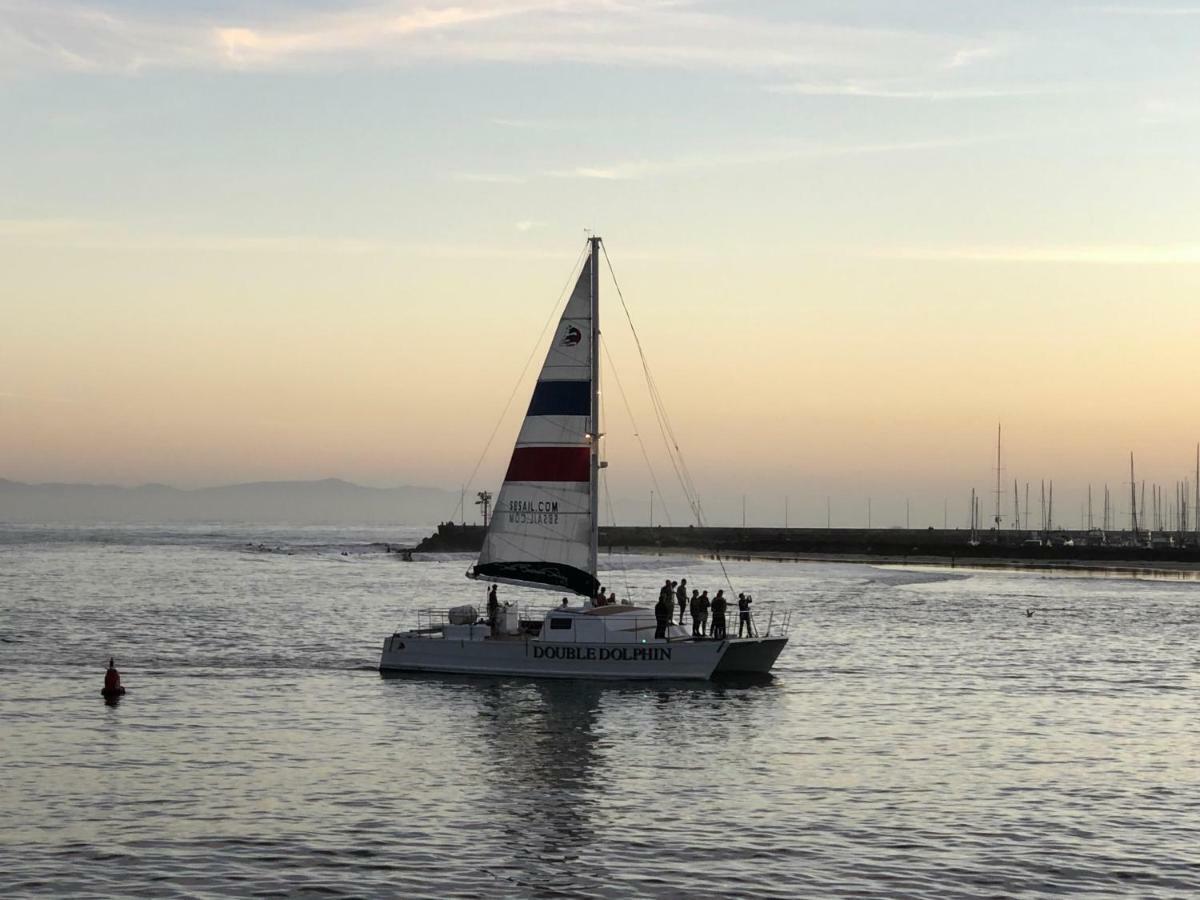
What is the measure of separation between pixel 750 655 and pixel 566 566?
683 cm

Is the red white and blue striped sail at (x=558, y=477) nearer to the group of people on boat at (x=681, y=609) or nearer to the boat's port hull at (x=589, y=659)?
the group of people on boat at (x=681, y=609)

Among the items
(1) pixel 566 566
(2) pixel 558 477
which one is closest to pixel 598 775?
(1) pixel 566 566

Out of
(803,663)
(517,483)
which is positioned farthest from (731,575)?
(517,483)

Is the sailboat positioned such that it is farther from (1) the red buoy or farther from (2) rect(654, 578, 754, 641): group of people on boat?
(1) the red buoy

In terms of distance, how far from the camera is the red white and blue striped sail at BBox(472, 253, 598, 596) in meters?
44.6

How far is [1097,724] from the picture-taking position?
3800cm

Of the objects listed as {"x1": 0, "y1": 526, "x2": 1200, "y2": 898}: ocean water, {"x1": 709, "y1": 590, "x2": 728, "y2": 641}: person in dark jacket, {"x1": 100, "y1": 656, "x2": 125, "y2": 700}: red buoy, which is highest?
{"x1": 709, "y1": 590, "x2": 728, "y2": 641}: person in dark jacket

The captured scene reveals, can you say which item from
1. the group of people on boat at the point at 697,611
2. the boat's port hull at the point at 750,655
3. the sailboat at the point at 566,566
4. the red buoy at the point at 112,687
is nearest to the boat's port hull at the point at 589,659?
the sailboat at the point at 566,566

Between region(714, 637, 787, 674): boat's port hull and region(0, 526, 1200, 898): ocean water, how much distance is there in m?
1.02

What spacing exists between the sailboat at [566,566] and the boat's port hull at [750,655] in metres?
0.05

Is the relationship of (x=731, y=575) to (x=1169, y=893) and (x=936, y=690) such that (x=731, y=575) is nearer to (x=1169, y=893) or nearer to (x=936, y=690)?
(x=936, y=690)

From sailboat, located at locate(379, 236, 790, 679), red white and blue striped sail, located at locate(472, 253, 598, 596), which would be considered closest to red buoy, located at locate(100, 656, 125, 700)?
sailboat, located at locate(379, 236, 790, 679)

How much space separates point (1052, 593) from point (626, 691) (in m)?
71.3

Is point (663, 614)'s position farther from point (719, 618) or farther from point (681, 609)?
point (719, 618)
